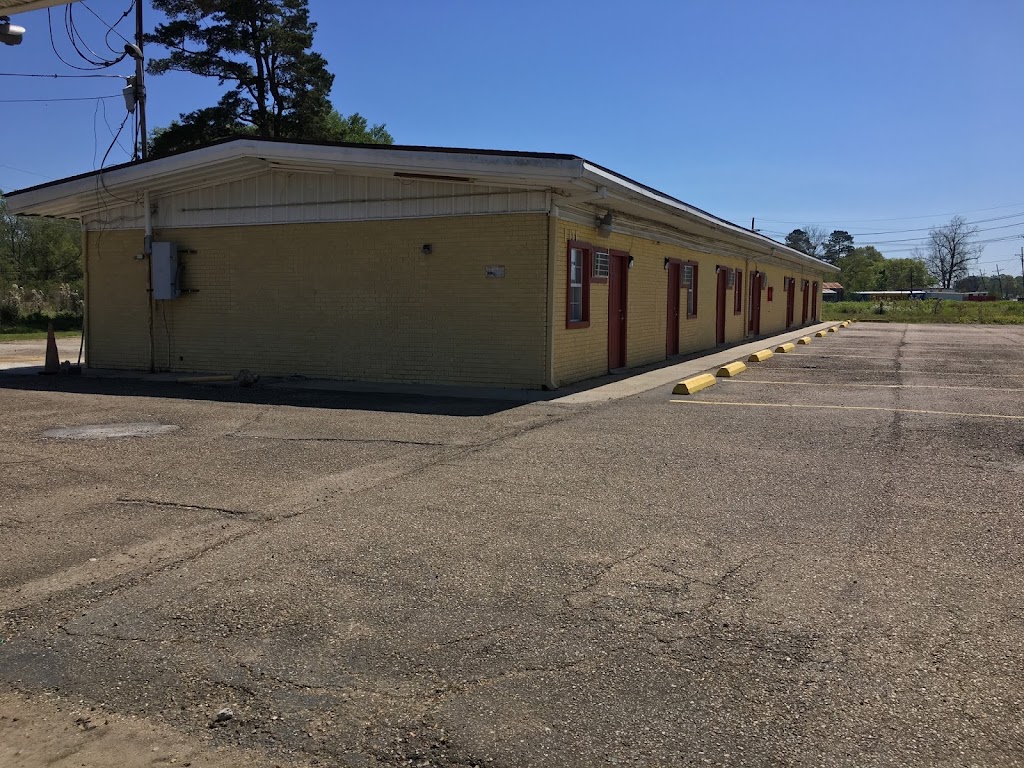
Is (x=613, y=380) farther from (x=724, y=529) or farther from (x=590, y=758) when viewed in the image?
(x=590, y=758)

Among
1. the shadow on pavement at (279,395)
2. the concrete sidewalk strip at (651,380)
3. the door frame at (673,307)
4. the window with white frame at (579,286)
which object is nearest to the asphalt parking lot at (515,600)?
the shadow on pavement at (279,395)

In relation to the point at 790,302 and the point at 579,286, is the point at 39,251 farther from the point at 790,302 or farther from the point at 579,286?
the point at 579,286

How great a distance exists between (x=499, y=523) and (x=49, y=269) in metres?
47.9

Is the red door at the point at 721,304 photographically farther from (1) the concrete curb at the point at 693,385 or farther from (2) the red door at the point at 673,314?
(1) the concrete curb at the point at 693,385

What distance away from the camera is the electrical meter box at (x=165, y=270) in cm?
1531

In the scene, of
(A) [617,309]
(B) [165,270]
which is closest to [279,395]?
(B) [165,270]

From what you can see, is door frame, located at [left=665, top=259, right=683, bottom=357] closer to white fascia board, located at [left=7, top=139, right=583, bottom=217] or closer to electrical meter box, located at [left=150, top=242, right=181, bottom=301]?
white fascia board, located at [left=7, top=139, right=583, bottom=217]

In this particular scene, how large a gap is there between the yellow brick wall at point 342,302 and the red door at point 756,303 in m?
18.0

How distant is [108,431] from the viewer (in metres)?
9.05

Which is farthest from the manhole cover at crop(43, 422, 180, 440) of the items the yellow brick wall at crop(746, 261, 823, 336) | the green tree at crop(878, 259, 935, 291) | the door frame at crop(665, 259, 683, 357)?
the green tree at crop(878, 259, 935, 291)

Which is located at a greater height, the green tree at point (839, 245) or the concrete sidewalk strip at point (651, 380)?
the green tree at point (839, 245)

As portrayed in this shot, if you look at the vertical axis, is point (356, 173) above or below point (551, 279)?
above

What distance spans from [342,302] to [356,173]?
223 cm

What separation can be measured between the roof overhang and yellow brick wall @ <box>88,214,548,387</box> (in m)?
0.83
